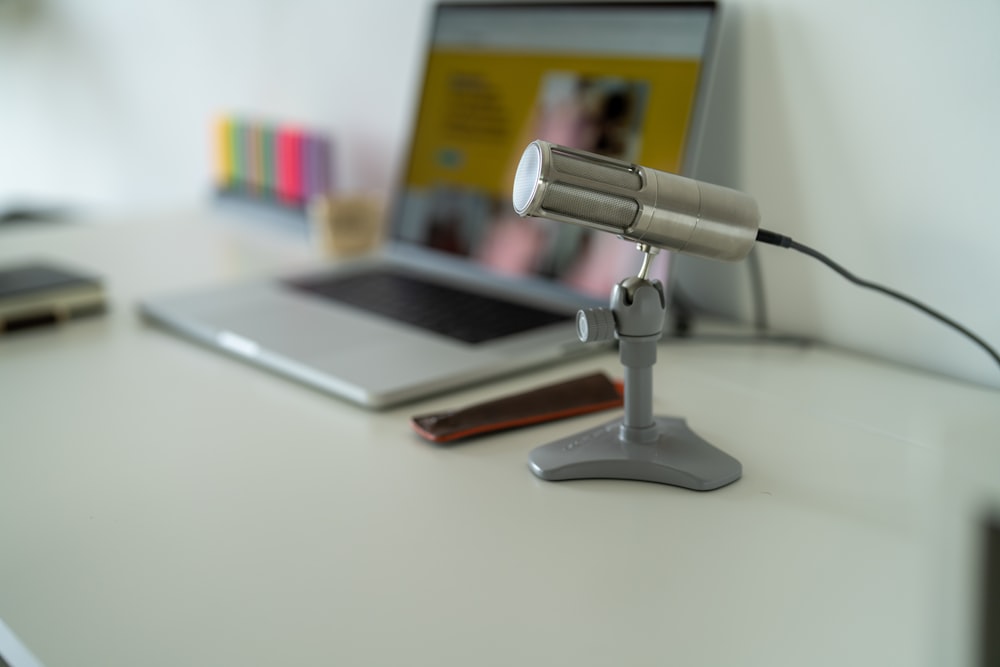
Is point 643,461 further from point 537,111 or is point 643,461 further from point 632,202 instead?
point 537,111

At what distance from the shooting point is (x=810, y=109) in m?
0.83

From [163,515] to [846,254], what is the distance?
1.99ft

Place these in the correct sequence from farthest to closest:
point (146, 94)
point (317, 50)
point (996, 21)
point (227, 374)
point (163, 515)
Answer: point (146, 94) → point (317, 50) → point (227, 374) → point (996, 21) → point (163, 515)

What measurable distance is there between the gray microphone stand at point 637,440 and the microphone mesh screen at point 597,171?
5 centimetres

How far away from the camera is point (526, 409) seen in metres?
0.70

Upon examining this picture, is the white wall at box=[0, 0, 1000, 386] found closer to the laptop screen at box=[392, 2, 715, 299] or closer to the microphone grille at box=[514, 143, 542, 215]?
the laptop screen at box=[392, 2, 715, 299]

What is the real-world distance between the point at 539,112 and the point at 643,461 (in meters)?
0.51

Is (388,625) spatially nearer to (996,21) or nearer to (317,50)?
(996,21)

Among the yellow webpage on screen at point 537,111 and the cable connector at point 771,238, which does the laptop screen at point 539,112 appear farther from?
the cable connector at point 771,238

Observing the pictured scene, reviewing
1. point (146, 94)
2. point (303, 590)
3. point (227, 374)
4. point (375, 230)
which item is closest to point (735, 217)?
point (303, 590)

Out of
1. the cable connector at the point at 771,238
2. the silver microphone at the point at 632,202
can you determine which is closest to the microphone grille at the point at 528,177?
the silver microphone at the point at 632,202

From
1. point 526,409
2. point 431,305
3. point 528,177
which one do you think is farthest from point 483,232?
point 528,177

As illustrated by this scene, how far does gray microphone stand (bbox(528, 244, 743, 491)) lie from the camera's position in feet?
1.93

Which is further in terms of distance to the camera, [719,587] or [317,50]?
[317,50]
